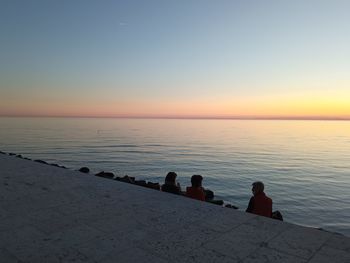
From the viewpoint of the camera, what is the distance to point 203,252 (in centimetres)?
449

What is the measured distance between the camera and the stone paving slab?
4.39 metres

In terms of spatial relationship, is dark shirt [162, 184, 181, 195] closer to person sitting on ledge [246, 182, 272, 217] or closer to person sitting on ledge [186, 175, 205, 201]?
person sitting on ledge [186, 175, 205, 201]

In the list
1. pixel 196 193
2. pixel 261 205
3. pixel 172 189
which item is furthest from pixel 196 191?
pixel 261 205

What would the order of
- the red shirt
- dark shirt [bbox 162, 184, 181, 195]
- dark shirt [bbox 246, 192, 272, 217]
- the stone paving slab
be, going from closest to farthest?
the stone paving slab < dark shirt [bbox 246, 192, 272, 217] < the red shirt < dark shirt [bbox 162, 184, 181, 195]

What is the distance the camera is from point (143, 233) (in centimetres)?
521

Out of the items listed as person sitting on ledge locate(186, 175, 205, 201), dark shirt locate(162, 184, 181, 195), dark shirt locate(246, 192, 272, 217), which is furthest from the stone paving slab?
dark shirt locate(246, 192, 272, 217)

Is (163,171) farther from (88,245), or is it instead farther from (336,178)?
(88,245)

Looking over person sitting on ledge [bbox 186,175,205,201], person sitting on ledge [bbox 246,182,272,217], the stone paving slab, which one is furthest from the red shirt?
person sitting on ledge [bbox 246,182,272,217]

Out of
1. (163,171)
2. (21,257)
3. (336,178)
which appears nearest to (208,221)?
(21,257)

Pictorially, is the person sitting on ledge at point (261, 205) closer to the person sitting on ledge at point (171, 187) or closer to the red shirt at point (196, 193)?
the red shirt at point (196, 193)

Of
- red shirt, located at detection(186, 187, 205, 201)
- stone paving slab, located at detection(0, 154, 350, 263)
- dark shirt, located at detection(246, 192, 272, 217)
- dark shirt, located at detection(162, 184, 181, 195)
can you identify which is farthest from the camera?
dark shirt, located at detection(162, 184, 181, 195)

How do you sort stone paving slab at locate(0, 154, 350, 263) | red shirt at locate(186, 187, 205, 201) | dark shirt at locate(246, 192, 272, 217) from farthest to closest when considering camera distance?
red shirt at locate(186, 187, 205, 201)
dark shirt at locate(246, 192, 272, 217)
stone paving slab at locate(0, 154, 350, 263)

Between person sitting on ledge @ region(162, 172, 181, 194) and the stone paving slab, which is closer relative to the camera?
the stone paving slab

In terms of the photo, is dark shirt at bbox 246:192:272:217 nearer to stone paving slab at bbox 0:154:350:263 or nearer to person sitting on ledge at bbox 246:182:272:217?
person sitting on ledge at bbox 246:182:272:217
